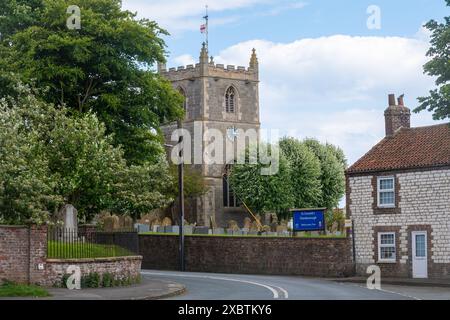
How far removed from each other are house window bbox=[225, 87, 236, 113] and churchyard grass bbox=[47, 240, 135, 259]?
72271 millimetres

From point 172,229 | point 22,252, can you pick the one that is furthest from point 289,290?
point 172,229

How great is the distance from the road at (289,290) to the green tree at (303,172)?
168ft

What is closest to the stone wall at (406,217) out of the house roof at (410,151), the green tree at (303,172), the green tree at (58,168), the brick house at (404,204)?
the brick house at (404,204)

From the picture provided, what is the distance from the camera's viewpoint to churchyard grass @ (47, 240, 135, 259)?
3616 cm

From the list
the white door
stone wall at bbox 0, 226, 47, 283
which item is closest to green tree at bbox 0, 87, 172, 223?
stone wall at bbox 0, 226, 47, 283

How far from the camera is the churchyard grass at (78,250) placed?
119 feet

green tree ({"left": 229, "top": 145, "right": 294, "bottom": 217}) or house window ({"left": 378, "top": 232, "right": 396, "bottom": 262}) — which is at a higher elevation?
green tree ({"left": 229, "top": 145, "right": 294, "bottom": 217})

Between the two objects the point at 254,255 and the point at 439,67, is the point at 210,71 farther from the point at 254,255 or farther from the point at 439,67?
the point at 439,67

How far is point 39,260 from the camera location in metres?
34.7

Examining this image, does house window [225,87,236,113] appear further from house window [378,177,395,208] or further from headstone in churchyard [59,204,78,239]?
headstone in churchyard [59,204,78,239]

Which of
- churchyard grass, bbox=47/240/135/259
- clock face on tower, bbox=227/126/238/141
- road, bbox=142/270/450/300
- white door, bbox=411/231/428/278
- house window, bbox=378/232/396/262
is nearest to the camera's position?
road, bbox=142/270/450/300

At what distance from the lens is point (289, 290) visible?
37062 mm

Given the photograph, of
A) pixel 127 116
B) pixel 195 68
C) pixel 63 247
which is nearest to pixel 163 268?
pixel 127 116

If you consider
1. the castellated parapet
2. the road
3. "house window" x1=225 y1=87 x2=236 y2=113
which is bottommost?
the road
